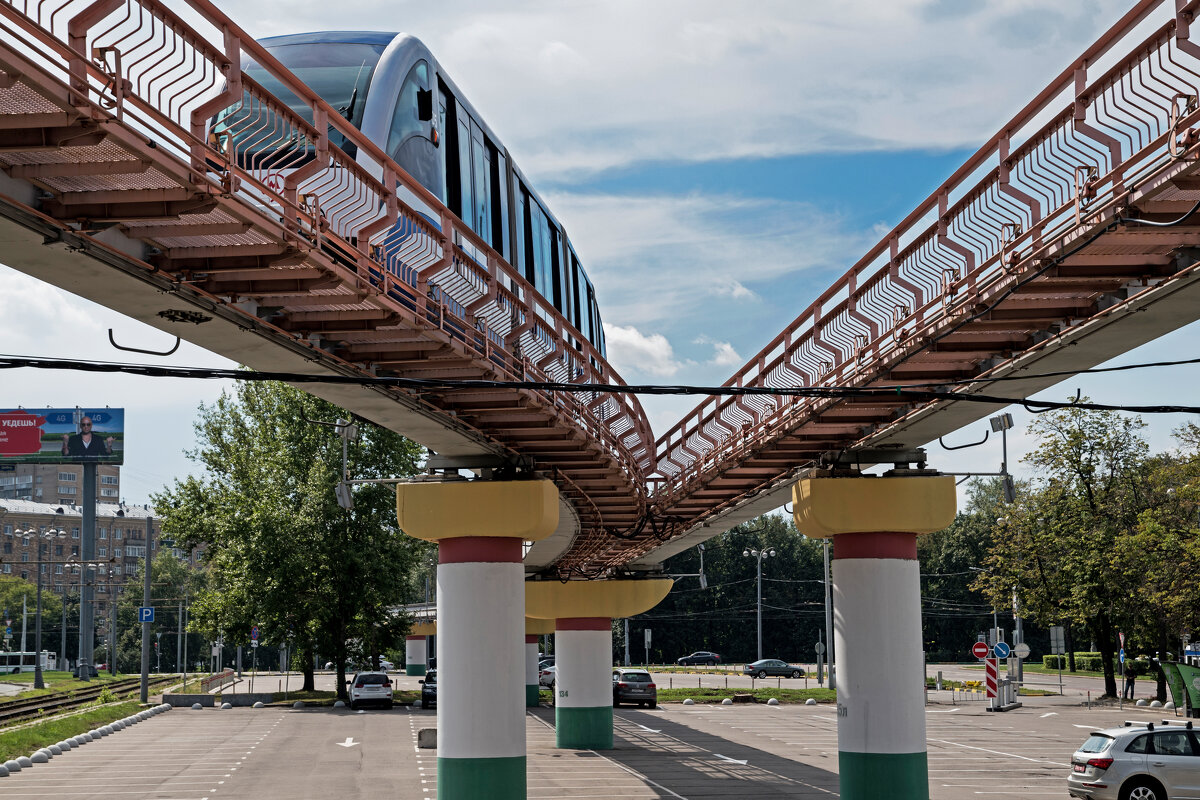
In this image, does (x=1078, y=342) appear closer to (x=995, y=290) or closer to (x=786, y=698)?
(x=995, y=290)

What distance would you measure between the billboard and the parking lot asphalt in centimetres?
5698

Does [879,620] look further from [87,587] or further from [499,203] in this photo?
[87,587]

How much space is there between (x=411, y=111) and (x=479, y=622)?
680 centimetres

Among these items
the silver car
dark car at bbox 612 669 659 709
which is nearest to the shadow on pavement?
the silver car

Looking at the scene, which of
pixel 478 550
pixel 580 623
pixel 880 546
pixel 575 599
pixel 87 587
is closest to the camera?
pixel 478 550

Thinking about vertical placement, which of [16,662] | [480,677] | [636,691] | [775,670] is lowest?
[16,662]

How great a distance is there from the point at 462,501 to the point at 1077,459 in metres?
43.7

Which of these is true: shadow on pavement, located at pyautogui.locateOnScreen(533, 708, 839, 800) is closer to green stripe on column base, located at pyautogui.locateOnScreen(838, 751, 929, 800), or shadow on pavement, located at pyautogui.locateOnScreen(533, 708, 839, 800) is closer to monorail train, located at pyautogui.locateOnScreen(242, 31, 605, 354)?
green stripe on column base, located at pyautogui.locateOnScreen(838, 751, 929, 800)

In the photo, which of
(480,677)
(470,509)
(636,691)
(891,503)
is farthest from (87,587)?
(891,503)

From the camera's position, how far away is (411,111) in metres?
17.1

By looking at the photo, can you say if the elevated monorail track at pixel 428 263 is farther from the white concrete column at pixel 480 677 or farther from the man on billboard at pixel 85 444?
the man on billboard at pixel 85 444

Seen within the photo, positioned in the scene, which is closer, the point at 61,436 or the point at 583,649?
the point at 583,649

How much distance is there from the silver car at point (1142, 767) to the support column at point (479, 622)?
8.84m

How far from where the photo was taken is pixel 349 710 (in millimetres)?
50094
